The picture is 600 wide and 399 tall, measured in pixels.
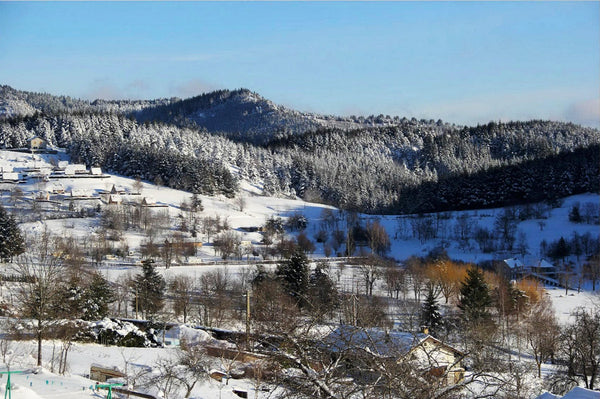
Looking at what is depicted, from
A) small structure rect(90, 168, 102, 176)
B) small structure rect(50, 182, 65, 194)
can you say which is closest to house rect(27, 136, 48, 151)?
small structure rect(90, 168, 102, 176)

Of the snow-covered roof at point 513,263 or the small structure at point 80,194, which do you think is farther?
the small structure at point 80,194

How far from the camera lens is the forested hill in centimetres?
7869

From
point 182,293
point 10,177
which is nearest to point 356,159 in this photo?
point 10,177

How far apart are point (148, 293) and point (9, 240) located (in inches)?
685

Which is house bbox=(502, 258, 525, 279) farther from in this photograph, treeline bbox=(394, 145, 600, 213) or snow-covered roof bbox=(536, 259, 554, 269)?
treeline bbox=(394, 145, 600, 213)

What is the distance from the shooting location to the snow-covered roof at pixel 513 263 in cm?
4847

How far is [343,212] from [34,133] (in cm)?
5360

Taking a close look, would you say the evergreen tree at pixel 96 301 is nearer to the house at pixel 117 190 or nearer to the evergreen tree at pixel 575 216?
the house at pixel 117 190

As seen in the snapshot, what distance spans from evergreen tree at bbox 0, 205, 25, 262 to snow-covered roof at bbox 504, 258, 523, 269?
36.8 metres

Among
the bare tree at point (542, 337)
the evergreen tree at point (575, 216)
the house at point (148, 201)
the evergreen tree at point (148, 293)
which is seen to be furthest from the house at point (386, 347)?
the evergreen tree at point (575, 216)

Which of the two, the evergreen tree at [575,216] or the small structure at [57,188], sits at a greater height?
the small structure at [57,188]

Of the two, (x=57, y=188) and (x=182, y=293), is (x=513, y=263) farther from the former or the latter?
(x=57, y=188)

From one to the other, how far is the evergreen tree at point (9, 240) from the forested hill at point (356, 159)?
33.9 metres

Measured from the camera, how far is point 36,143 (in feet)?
299
